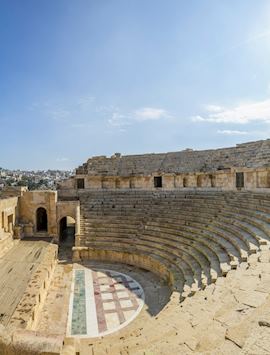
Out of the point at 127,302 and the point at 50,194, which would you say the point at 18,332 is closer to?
the point at 127,302

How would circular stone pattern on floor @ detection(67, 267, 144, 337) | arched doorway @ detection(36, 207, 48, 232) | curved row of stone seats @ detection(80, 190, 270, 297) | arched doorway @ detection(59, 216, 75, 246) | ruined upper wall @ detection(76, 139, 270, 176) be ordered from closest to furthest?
circular stone pattern on floor @ detection(67, 267, 144, 337)
curved row of stone seats @ detection(80, 190, 270, 297)
ruined upper wall @ detection(76, 139, 270, 176)
arched doorway @ detection(59, 216, 75, 246)
arched doorway @ detection(36, 207, 48, 232)

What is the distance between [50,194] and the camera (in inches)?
667

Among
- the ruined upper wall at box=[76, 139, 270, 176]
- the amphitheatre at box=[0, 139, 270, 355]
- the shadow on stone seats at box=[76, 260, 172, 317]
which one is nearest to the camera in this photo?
the amphitheatre at box=[0, 139, 270, 355]

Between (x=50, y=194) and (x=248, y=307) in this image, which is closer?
(x=248, y=307)

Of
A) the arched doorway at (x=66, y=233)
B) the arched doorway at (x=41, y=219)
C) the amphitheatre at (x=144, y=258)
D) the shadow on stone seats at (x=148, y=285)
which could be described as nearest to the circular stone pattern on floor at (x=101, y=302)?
the amphitheatre at (x=144, y=258)

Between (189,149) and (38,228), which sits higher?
(189,149)

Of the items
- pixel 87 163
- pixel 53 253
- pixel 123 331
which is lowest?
pixel 123 331

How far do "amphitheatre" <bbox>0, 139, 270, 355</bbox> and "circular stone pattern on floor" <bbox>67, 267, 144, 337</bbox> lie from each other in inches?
1.9

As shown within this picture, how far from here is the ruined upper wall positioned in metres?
15.6

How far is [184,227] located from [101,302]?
548cm

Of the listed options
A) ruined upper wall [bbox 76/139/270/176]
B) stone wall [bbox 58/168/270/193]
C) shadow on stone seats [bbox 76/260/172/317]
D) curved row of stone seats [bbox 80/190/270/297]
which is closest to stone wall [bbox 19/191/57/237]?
curved row of stone seats [bbox 80/190/270/297]

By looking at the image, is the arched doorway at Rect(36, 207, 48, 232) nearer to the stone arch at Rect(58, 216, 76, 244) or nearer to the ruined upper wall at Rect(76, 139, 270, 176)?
the stone arch at Rect(58, 216, 76, 244)

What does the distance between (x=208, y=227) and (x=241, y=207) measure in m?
1.95

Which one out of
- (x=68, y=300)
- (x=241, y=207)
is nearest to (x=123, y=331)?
(x=68, y=300)
